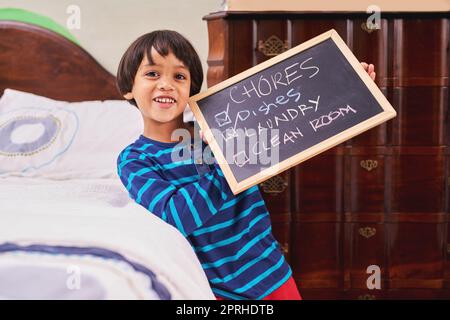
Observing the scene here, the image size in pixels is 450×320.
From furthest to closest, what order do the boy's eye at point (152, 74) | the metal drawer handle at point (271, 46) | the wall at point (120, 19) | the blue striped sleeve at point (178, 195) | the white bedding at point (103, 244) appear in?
the wall at point (120, 19)
the metal drawer handle at point (271, 46)
the boy's eye at point (152, 74)
the blue striped sleeve at point (178, 195)
the white bedding at point (103, 244)

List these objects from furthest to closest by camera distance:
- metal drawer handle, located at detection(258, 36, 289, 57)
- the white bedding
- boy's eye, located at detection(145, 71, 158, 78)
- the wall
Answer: the wall, metal drawer handle, located at detection(258, 36, 289, 57), boy's eye, located at detection(145, 71, 158, 78), the white bedding

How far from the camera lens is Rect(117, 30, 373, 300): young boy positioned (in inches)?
46.9

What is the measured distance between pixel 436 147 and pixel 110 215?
132cm

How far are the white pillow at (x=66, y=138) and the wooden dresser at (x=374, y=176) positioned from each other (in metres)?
0.43

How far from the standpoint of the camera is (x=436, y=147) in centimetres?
199

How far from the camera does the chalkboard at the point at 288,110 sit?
1161mm

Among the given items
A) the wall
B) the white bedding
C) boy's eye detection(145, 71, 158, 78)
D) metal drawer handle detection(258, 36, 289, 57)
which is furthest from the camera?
the wall

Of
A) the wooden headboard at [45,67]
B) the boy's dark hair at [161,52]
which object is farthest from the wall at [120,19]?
the boy's dark hair at [161,52]

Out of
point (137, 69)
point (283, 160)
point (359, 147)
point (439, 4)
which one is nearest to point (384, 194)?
point (359, 147)

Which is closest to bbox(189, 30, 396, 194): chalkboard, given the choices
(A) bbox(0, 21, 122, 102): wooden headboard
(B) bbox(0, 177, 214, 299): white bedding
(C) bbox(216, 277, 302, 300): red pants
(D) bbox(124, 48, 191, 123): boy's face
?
(D) bbox(124, 48, 191, 123): boy's face

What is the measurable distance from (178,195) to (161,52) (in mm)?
335

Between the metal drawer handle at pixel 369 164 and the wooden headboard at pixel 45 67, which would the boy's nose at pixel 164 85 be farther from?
the wooden headboard at pixel 45 67

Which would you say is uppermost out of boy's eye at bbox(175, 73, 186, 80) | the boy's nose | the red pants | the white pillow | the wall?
the wall

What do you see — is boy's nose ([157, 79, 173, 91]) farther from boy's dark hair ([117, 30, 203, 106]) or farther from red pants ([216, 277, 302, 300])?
red pants ([216, 277, 302, 300])
